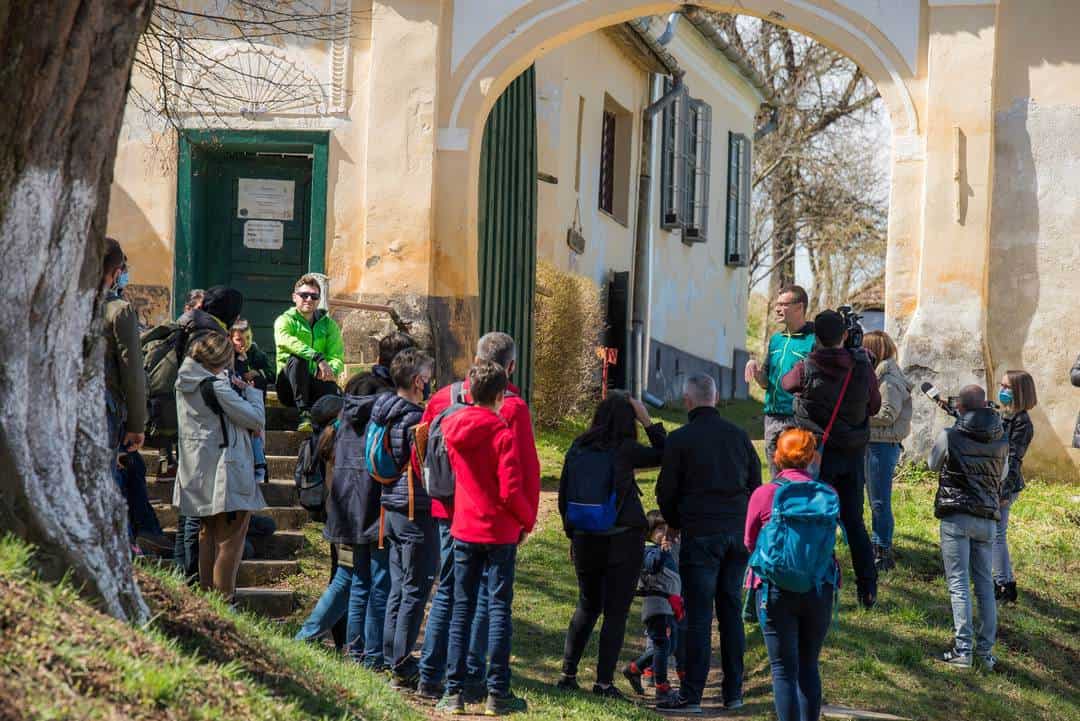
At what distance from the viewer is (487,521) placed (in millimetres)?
6621

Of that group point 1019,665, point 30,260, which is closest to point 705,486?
point 1019,665

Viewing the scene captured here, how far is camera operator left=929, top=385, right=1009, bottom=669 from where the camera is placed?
873 cm

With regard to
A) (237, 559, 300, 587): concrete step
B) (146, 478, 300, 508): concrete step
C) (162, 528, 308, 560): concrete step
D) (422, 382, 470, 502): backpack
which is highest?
(422, 382, 470, 502): backpack

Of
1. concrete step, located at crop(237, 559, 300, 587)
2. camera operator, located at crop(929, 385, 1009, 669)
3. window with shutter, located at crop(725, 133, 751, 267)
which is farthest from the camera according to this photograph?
window with shutter, located at crop(725, 133, 751, 267)

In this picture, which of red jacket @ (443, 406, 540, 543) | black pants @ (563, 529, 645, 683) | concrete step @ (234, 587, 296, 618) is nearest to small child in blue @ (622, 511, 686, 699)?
black pants @ (563, 529, 645, 683)

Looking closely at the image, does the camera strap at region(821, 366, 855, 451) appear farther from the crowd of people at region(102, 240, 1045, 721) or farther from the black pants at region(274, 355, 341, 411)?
the black pants at region(274, 355, 341, 411)

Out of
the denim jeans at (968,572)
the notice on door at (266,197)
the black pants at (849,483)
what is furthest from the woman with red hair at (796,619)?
the notice on door at (266,197)

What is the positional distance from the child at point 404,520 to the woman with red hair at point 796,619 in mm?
1588

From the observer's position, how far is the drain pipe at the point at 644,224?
19.8m

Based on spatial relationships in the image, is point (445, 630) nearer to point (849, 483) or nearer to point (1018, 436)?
point (849, 483)

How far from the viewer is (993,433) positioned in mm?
8805

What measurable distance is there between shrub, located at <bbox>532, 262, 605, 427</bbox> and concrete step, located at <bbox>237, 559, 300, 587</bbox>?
21.8ft

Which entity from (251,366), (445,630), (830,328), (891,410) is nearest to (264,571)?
(251,366)

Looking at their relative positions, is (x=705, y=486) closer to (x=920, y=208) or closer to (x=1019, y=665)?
(x=1019, y=665)
